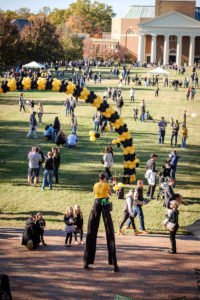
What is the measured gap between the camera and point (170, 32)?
3519 inches

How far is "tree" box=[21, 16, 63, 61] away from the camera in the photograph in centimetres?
5947

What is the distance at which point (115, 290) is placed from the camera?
897 centimetres

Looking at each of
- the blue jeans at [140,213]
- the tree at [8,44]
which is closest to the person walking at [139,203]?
the blue jeans at [140,213]

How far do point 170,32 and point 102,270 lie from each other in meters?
85.3

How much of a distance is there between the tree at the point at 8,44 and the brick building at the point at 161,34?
41.0 meters

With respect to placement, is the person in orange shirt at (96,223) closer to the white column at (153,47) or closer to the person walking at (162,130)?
the person walking at (162,130)

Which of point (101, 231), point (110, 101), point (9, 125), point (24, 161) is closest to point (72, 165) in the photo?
point (24, 161)

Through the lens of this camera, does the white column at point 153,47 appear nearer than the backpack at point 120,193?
No

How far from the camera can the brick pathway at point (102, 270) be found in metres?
8.87

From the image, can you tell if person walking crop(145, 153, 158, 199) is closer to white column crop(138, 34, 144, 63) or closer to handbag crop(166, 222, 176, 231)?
handbag crop(166, 222, 176, 231)

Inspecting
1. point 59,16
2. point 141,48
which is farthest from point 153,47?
point 59,16

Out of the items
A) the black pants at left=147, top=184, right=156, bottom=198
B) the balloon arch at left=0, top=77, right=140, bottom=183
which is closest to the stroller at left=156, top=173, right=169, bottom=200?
the black pants at left=147, top=184, right=156, bottom=198

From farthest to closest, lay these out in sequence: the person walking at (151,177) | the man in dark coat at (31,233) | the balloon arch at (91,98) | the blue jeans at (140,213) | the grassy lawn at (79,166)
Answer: the balloon arch at (91,98), the person walking at (151,177), the grassy lawn at (79,166), the blue jeans at (140,213), the man in dark coat at (31,233)

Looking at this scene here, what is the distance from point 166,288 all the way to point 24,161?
11.7 metres
